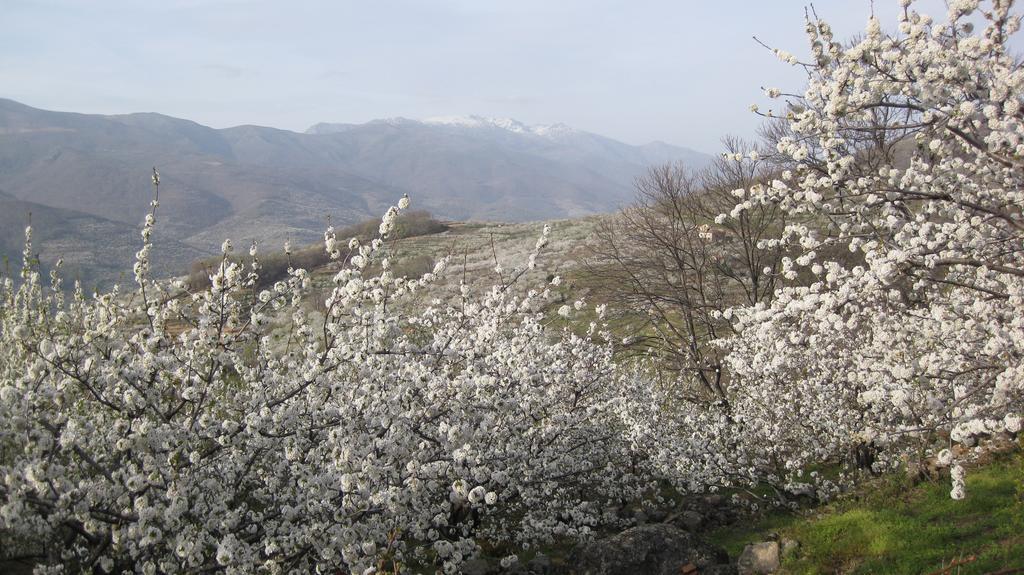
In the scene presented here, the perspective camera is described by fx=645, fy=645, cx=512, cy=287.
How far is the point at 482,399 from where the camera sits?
7930 mm

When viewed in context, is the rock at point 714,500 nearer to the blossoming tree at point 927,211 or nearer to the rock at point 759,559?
the rock at point 759,559

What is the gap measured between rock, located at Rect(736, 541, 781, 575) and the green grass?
258 millimetres

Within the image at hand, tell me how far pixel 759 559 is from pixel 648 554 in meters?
1.56

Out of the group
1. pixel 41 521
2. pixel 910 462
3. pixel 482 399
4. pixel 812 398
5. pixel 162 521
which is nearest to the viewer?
pixel 41 521

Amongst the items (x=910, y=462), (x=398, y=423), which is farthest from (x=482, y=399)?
(x=910, y=462)

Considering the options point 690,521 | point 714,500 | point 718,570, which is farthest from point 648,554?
point 714,500

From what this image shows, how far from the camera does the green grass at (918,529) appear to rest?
26.0 feet

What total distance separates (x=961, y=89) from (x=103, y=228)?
6983 inches

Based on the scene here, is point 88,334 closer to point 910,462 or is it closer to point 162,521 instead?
point 162,521

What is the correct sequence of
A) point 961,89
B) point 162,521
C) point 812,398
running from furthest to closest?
point 812,398 → point 961,89 → point 162,521

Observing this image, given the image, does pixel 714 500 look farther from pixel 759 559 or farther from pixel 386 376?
pixel 386 376

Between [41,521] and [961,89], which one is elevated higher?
[961,89]

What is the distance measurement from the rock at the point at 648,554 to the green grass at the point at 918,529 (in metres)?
1.13

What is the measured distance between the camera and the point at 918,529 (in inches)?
348
